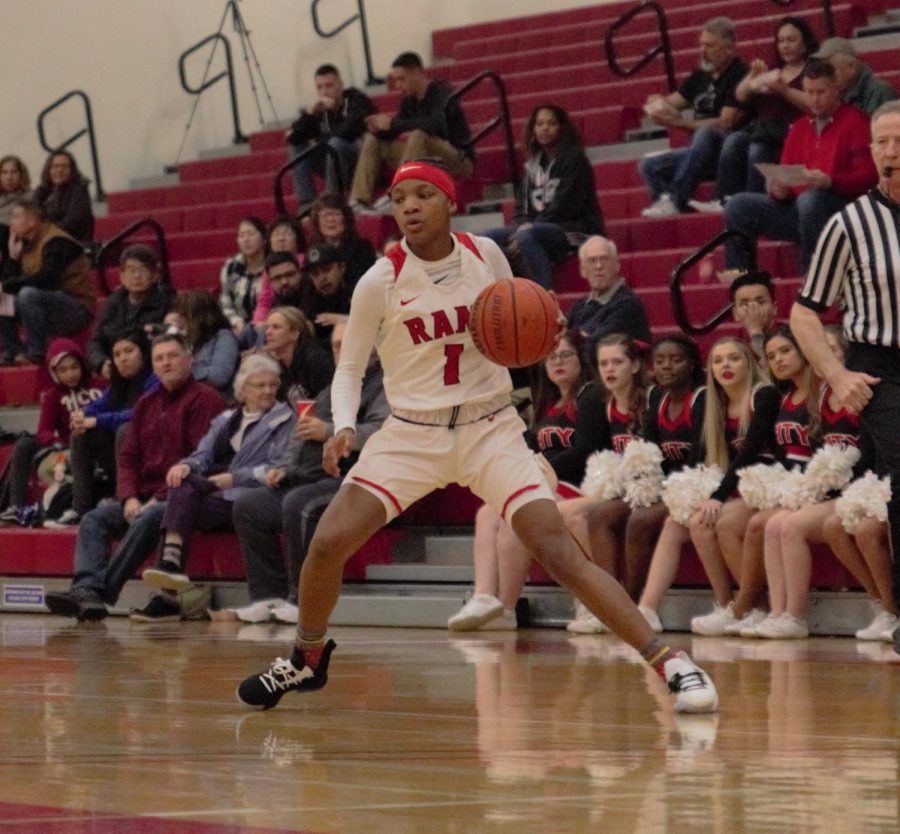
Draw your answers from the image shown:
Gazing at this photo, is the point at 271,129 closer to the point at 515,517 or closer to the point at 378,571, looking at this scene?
the point at 378,571

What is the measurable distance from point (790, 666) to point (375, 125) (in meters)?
7.48

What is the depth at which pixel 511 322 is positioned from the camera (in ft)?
18.8

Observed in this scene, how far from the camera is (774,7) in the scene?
48.9 feet

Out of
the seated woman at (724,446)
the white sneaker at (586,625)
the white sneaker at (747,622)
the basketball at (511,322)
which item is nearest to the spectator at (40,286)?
the white sneaker at (586,625)

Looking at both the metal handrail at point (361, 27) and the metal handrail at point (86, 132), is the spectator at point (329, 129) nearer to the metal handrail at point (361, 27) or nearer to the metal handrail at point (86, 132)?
the metal handrail at point (361, 27)

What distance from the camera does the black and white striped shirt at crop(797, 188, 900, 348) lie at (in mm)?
6633

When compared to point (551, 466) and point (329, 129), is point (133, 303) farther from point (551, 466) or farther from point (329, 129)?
point (551, 466)

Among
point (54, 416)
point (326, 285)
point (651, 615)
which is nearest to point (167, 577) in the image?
point (326, 285)

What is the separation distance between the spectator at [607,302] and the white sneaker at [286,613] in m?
2.19

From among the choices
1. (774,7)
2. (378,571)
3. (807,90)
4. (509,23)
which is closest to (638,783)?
(378,571)

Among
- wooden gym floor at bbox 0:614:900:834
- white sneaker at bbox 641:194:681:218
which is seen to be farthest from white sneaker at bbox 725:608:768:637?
white sneaker at bbox 641:194:681:218

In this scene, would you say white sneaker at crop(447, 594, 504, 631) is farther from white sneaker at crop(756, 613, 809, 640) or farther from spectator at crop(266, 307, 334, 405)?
spectator at crop(266, 307, 334, 405)

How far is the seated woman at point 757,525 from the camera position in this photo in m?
9.19

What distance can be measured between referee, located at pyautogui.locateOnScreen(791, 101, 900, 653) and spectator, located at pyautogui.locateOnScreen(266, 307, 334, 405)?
4.99 m
